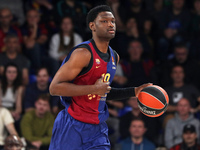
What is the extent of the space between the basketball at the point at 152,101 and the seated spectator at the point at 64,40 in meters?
4.19

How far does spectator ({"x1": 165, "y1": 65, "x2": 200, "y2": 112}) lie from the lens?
7.88 metres

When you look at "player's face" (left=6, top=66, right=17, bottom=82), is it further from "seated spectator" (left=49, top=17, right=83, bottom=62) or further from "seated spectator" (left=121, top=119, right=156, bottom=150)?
"seated spectator" (left=121, top=119, right=156, bottom=150)

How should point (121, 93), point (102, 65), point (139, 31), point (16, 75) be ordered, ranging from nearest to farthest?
point (102, 65), point (121, 93), point (16, 75), point (139, 31)

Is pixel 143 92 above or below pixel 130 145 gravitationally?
above

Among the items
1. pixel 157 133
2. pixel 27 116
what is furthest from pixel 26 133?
pixel 157 133

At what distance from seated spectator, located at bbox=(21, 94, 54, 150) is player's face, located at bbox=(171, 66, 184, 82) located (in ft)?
8.08

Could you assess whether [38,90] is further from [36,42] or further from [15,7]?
[15,7]

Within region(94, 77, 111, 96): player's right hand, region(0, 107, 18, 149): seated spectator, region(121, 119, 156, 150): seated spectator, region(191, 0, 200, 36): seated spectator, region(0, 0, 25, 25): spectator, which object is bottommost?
region(121, 119, 156, 150): seated spectator

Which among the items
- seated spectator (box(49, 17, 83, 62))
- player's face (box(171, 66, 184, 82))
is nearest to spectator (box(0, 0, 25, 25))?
seated spectator (box(49, 17, 83, 62))

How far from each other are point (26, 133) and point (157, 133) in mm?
2417

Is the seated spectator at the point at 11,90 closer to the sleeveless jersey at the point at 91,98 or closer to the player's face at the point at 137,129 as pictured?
the player's face at the point at 137,129

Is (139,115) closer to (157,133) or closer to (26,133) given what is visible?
(157,133)

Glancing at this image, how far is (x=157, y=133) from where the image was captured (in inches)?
303

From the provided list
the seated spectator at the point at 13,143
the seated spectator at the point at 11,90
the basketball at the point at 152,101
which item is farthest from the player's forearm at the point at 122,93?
the seated spectator at the point at 11,90
